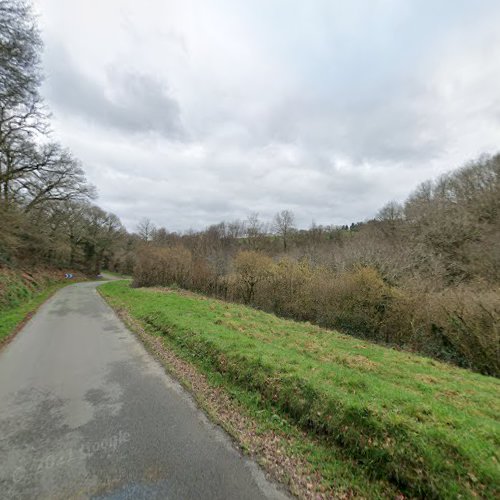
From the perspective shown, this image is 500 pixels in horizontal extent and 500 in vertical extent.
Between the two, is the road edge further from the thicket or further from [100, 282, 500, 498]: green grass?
the thicket

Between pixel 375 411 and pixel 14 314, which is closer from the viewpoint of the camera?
pixel 375 411

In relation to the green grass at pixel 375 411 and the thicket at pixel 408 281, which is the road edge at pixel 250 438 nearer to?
the green grass at pixel 375 411

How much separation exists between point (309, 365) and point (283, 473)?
2655mm

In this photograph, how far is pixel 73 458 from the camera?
11.2 ft

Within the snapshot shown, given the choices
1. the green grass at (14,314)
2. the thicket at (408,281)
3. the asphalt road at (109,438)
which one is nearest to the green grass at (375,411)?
the asphalt road at (109,438)

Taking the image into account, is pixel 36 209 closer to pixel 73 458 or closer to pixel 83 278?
pixel 83 278

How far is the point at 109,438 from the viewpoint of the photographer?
12.6 ft

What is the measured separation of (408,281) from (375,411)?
1032 centimetres

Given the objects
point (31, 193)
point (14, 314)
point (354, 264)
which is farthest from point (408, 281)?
point (31, 193)

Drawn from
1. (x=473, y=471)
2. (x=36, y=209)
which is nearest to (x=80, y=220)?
(x=36, y=209)

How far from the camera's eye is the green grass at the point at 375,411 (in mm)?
3035

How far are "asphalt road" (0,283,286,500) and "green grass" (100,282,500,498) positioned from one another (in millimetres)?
982

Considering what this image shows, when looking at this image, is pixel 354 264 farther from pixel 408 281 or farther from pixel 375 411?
pixel 375 411

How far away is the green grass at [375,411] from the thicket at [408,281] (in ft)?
7.53
